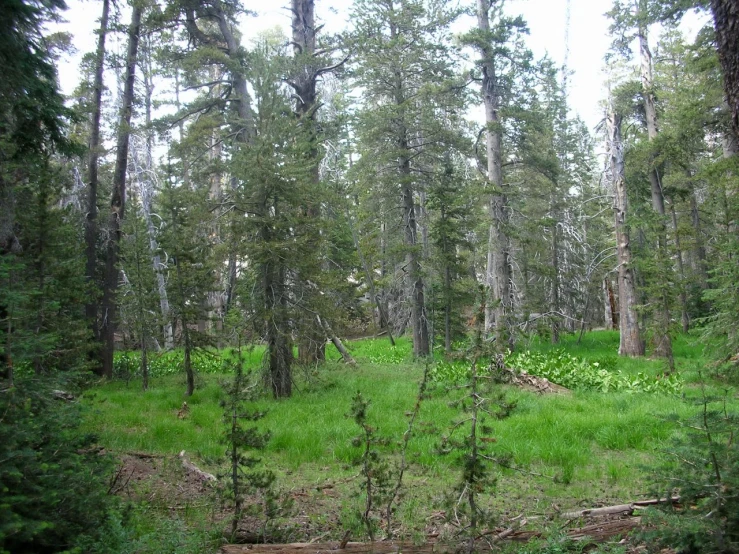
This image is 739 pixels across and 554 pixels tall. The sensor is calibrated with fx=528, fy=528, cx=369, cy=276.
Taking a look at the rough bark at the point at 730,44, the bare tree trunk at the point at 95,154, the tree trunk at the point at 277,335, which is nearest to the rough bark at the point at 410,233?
the tree trunk at the point at 277,335

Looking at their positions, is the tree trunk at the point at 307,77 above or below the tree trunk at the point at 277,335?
Answer: above

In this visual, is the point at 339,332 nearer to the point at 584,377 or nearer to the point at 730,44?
the point at 584,377

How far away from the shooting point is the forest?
148 inches

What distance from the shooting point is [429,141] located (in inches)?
658

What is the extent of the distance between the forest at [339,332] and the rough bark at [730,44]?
0.04 meters

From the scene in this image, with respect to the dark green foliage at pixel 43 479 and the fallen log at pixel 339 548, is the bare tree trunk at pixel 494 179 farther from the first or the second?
the dark green foliage at pixel 43 479

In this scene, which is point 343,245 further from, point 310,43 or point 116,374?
point 116,374

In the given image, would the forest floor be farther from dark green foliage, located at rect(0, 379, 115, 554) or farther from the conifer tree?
the conifer tree

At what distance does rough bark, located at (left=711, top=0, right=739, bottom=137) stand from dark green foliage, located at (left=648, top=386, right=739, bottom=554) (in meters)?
2.28

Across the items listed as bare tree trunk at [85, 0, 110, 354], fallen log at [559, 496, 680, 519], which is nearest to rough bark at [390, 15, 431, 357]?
bare tree trunk at [85, 0, 110, 354]

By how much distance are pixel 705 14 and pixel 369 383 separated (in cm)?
1223

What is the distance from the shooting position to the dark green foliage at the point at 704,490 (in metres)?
3.04

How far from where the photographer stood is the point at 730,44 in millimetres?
3947

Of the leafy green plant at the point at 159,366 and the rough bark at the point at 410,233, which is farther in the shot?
the rough bark at the point at 410,233
